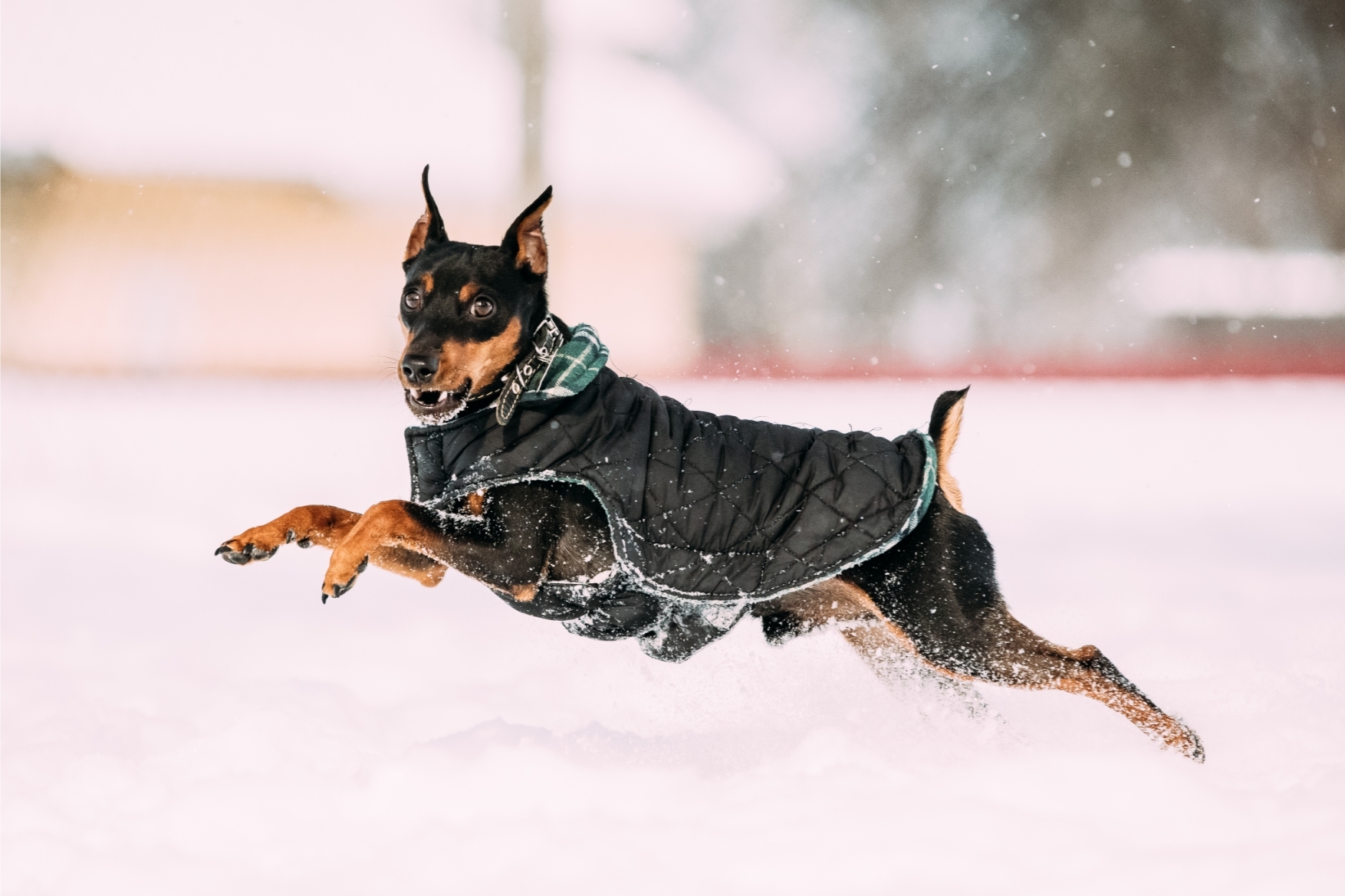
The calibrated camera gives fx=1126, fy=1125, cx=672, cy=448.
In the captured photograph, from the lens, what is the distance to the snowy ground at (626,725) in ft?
7.91

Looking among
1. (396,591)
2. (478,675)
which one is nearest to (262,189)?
(396,591)

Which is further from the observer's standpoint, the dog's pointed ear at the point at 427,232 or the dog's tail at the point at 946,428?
the dog's tail at the point at 946,428

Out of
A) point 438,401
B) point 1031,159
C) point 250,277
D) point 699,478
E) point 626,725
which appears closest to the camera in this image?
point 438,401

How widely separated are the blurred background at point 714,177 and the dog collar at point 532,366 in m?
3.85

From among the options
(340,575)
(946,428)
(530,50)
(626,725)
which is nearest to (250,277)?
(530,50)

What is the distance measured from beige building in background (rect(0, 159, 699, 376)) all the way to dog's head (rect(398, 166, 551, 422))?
383 cm

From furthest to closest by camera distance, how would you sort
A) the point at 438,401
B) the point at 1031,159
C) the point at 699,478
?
the point at 1031,159 → the point at 699,478 → the point at 438,401

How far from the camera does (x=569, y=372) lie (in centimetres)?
218

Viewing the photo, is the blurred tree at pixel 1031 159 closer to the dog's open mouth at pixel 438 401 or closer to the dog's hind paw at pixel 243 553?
the dog's open mouth at pixel 438 401

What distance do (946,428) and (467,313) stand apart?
3.52 feet

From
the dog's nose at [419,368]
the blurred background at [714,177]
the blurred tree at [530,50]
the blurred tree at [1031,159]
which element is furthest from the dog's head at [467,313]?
the blurred tree at [530,50]

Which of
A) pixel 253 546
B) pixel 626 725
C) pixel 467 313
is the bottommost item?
pixel 626 725

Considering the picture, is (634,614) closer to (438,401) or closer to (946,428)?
(438,401)

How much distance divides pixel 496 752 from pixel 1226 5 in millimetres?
6866
